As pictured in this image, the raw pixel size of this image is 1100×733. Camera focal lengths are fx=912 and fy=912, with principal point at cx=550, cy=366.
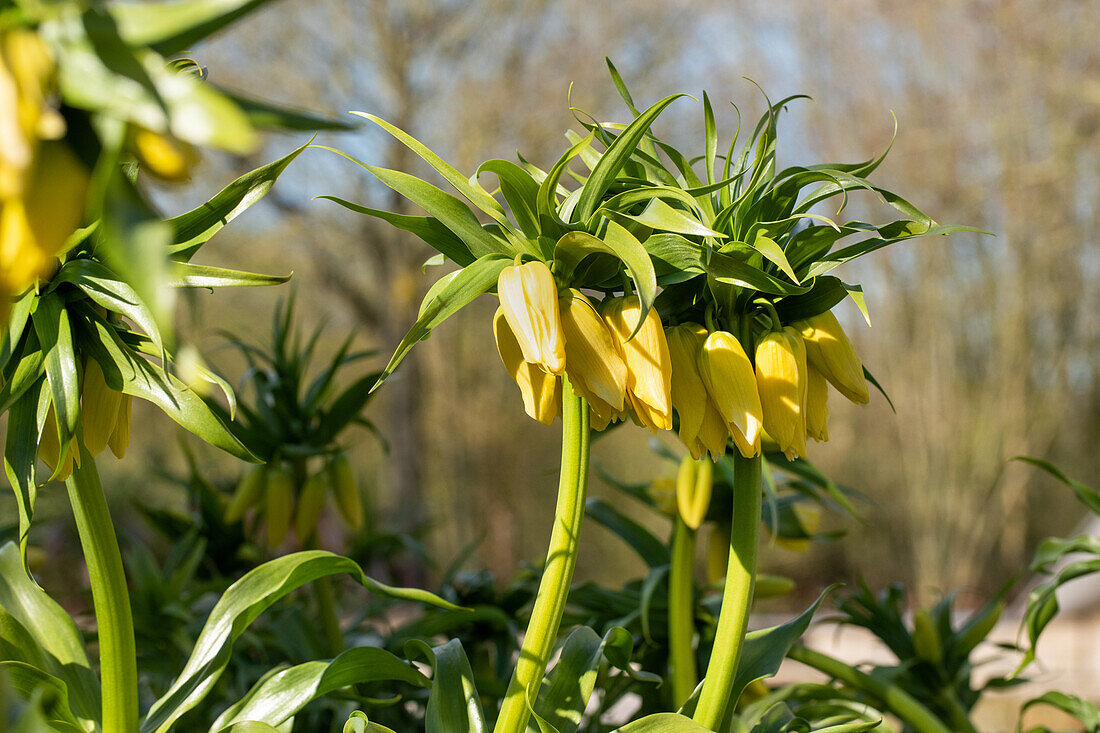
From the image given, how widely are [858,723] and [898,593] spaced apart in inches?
14.6

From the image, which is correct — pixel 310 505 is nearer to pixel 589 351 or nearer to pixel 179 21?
pixel 589 351

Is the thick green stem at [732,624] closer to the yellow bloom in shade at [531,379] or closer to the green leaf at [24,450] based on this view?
the yellow bloom in shade at [531,379]

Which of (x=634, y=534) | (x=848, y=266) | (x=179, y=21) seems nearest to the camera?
(x=179, y=21)

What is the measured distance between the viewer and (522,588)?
74 centimetres

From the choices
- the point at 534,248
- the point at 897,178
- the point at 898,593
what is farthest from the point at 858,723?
the point at 897,178

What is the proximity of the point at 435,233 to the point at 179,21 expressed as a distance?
0.69 ft

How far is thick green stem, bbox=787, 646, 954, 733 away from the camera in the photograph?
0.57 m

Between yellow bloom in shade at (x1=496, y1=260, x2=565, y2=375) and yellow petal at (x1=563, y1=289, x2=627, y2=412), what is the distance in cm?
2

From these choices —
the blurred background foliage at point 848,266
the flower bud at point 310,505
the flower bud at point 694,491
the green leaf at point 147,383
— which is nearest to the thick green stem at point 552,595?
the green leaf at point 147,383

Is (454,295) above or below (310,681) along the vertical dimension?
above

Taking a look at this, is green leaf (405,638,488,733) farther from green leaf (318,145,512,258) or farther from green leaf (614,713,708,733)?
green leaf (318,145,512,258)

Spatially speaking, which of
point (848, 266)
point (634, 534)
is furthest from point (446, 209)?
point (848, 266)

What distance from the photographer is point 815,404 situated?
Result: 42 centimetres

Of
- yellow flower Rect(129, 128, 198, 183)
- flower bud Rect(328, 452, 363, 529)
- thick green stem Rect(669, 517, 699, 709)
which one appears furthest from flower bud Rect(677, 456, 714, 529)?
yellow flower Rect(129, 128, 198, 183)
